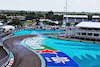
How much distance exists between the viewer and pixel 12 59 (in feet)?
84.0

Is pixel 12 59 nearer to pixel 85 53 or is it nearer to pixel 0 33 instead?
pixel 85 53

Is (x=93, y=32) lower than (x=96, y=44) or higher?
higher

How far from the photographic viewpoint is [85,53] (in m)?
31.7

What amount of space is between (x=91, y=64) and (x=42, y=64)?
900 centimetres

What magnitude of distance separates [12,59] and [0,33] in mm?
26161

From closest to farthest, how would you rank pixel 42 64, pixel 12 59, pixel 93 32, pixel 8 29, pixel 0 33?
pixel 42 64 → pixel 12 59 → pixel 93 32 → pixel 0 33 → pixel 8 29

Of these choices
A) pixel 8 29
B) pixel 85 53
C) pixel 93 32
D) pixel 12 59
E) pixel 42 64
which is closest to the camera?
pixel 42 64

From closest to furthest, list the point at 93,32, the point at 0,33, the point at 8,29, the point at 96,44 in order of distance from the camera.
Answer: the point at 96,44, the point at 93,32, the point at 0,33, the point at 8,29

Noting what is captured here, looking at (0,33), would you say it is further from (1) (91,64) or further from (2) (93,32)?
(1) (91,64)

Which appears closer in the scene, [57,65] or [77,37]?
[57,65]

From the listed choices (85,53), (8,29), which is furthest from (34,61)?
(8,29)

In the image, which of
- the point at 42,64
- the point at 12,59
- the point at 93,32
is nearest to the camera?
the point at 42,64

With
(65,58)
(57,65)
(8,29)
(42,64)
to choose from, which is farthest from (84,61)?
(8,29)

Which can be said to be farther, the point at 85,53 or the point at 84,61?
the point at 85,53
